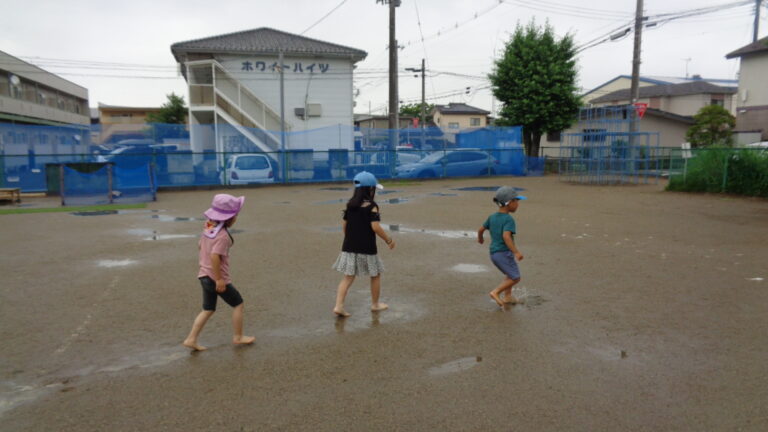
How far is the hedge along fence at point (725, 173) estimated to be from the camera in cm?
1558

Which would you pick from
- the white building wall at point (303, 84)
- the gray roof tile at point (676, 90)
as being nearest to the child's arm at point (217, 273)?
the white building wall at point (303, 84)

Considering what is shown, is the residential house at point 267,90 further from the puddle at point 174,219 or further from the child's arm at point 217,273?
the child's arm at point 217,273

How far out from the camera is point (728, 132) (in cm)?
2766

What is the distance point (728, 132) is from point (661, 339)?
27918mm

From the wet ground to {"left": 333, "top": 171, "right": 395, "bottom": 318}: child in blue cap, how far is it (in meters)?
0.44

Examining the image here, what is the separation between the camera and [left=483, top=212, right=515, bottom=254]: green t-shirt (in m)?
5.49

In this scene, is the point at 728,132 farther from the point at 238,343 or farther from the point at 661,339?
the point at 238,343

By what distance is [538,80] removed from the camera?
27797mm

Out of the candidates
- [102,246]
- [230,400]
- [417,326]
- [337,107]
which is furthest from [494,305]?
[337,107]

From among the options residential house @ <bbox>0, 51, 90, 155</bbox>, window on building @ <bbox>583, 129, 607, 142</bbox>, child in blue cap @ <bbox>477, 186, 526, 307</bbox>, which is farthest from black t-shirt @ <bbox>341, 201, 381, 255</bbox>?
residential house @ <bbox>0, 51, 90, 155</bbox>

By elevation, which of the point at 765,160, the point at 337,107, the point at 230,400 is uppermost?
the point at 337,107

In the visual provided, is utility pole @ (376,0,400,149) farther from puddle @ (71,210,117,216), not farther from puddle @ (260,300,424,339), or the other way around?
puddle @ (260,300,424,339)

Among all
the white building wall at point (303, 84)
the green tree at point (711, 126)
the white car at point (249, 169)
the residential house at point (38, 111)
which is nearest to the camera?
the residential house at point (38, 111)

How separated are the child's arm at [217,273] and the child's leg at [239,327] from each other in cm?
29
